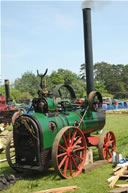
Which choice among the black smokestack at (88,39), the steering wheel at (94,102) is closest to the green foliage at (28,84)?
the black smokestack at (88,39)

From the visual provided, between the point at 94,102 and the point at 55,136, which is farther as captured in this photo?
the point at 94,102

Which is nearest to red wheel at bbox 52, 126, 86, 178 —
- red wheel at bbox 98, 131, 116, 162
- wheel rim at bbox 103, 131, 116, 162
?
red wheel at bbox 98, 131, 116, 162

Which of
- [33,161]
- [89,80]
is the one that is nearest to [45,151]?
[33,161]

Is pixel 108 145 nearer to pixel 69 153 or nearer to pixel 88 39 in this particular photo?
pixel 69 153

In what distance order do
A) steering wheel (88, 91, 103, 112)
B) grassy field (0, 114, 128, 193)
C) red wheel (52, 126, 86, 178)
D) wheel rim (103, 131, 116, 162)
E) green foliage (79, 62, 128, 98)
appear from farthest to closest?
green foliage (79, 62, 128, 98)
wheel rim (103, 131, 116, 162)
steering wheel (88, 91, 103, 112)
red wheel (52, 126, 86, 178)
grassy field (0, 114, 128, 193)

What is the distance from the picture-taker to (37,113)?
5707 mm

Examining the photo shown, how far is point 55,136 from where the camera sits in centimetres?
553

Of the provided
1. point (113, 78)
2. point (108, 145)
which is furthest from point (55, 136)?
point (113, 78)

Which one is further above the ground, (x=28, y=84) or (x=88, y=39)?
(x=28, y=84)

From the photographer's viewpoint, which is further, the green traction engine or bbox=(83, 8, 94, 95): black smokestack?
bbox=(83, 8, 94, 95): black smokestack

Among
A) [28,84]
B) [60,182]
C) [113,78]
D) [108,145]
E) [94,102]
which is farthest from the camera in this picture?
[113,78]

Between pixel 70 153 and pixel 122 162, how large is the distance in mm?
1305

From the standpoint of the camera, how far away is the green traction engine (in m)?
5.20

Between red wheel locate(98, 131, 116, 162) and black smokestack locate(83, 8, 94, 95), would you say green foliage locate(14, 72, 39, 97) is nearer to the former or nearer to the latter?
black smokestack locate(83, 8, 94, 95)
